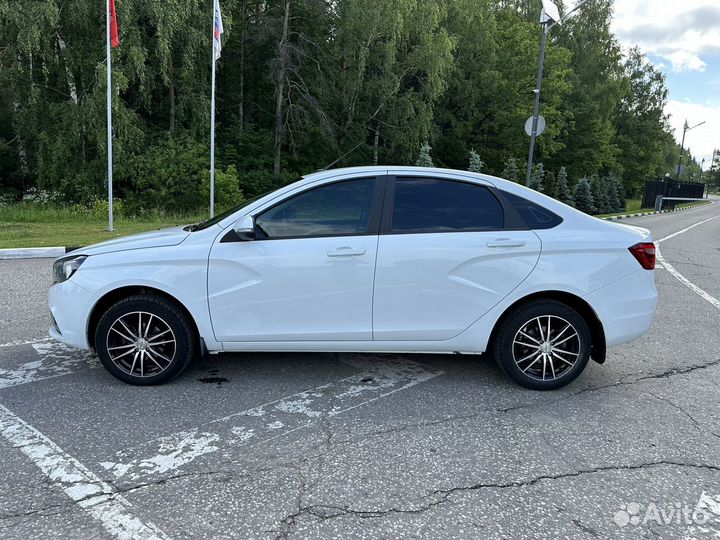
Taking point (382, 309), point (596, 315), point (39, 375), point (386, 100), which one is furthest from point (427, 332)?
point (386, 100)

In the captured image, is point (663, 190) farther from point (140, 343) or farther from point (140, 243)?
point (140, 343)

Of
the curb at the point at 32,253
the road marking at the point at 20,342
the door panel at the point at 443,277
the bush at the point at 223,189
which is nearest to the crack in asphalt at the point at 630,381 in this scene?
the door panel at the point at 443,277

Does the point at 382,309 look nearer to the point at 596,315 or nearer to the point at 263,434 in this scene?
the point at 263,434

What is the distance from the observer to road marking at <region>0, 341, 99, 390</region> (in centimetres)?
411

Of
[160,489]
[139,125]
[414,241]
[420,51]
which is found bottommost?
[160,489]

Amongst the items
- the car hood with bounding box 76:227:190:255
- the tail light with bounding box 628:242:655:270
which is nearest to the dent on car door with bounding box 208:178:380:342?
the car hood with bounding box 76:227:190:255

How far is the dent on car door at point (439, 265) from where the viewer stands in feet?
12.6

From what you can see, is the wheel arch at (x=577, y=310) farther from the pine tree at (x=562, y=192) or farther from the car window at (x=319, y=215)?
the pine tree at (x=562, y=192)

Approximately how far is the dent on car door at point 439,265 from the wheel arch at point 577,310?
182mm

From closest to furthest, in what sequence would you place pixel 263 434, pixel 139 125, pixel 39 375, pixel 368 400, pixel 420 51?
pixel 263 434, pixel 368 400, pixel 39 375, pixel 139 125, pixel 420 51

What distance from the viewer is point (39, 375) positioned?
417 centimetres

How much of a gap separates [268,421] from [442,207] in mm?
2035

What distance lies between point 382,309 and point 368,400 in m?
0.68

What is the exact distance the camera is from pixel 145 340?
393 cm
